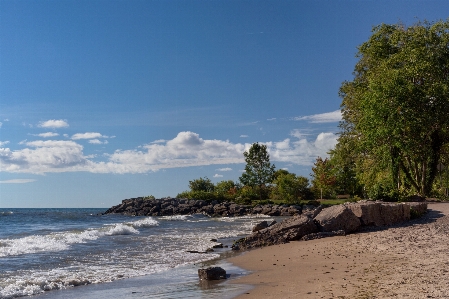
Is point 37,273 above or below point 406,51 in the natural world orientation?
below

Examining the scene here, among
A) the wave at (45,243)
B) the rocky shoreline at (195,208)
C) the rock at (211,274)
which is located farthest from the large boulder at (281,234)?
the rocky shoreline at (195,208)

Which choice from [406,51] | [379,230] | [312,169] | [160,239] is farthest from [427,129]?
[312,169]

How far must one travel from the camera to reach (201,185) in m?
68.6

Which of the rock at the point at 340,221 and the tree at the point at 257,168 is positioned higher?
the tree at the point at 257,168

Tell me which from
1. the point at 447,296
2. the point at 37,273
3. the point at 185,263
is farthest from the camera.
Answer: the point at 185,263

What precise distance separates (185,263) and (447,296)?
8.23 metres

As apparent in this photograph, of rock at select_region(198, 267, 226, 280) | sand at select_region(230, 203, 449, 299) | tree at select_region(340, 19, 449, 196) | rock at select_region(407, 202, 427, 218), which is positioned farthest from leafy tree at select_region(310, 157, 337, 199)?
rock at select_region(198, 267, 226, 280)

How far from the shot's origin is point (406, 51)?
3058cm

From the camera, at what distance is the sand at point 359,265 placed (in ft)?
24.8

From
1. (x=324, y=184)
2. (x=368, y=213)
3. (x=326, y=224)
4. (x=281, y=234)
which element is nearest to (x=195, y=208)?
(x=324, y=184)

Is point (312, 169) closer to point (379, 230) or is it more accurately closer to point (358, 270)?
point (379, 230)

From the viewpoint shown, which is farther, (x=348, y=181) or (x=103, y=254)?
(x=348, y=181)

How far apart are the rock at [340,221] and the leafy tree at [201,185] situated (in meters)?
52.3

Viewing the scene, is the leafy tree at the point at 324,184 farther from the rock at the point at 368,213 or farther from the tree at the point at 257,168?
the rock at the point at 368,213
